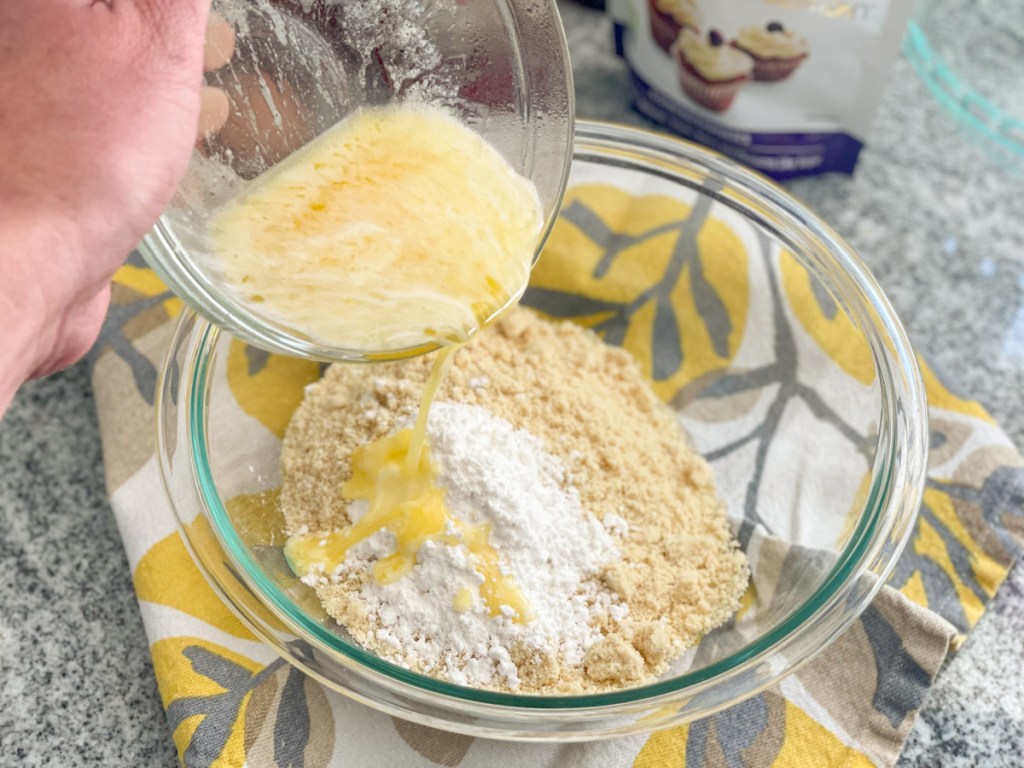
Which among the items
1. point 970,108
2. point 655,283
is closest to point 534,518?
point 655,283

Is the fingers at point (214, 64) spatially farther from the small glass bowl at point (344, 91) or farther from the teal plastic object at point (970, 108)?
the teal plastic object at point (970, 108)

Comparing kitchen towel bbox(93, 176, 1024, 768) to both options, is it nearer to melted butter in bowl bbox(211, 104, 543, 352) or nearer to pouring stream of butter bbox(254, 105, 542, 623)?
pouring stream of butter bbox(254, 105, 542, 623)

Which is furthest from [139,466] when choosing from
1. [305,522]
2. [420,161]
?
[420,161]

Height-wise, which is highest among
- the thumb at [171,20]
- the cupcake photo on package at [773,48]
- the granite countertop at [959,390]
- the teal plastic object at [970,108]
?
the thumb at [171,20]

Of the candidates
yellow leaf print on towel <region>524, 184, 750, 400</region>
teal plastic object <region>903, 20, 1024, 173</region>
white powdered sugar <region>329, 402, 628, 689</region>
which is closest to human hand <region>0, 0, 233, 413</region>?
white powdered sugar <region>329, 402, 628, 689</region>

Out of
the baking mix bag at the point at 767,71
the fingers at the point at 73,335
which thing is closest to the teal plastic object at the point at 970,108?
the baking mix bag at the point at 767,71

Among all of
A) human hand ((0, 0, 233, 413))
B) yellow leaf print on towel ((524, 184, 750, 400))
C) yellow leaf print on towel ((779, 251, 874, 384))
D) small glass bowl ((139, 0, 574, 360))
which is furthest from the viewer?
yellow leaf print on towel ((524, 184, 750, 400))

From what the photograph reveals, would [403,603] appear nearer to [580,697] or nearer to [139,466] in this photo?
[580,697]
